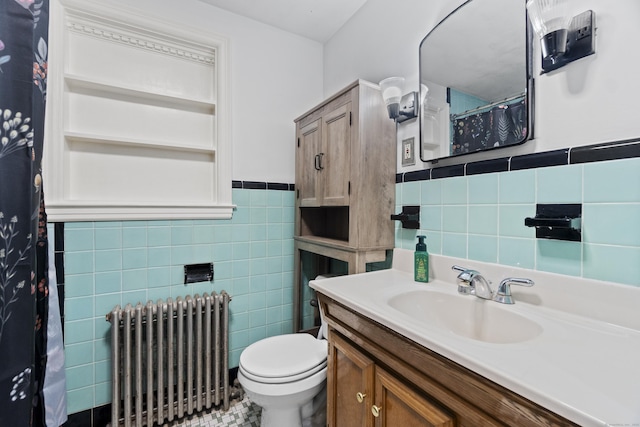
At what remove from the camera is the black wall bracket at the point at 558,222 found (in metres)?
0.80

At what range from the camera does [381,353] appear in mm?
805

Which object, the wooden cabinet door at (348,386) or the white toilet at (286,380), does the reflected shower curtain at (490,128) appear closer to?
the wooden cabinet door at (348,386)

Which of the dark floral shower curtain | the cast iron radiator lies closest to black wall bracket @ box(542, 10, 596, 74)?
the dark floral shower curtain

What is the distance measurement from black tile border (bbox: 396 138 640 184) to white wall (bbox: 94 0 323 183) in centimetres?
109

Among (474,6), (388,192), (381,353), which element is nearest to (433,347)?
(381,353)

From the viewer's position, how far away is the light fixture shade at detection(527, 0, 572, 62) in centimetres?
78

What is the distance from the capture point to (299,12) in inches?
68.5

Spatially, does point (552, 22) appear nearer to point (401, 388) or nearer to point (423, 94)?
point (423, 94)

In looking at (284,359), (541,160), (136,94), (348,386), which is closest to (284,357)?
(284,359)

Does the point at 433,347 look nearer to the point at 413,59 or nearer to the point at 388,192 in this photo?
the point at 388,192

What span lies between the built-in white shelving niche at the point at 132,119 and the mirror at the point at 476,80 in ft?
3.94

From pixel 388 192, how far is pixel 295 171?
0.77 meters

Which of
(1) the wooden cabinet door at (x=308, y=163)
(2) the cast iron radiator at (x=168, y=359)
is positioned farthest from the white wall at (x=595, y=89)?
(2) the cast iron radiator at (x=168, y=359)

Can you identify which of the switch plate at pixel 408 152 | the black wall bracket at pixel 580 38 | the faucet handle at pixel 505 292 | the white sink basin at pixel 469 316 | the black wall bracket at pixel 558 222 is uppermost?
A: the black wall bracket at pixel 580 38
